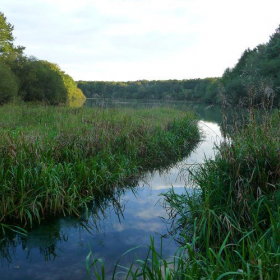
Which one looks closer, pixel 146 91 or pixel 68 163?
pixel 68 163

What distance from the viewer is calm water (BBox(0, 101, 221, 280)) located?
3.33m

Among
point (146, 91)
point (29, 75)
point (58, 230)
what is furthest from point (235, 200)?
point (146, 91)

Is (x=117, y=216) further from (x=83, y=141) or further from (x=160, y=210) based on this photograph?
(x=83, y=141)

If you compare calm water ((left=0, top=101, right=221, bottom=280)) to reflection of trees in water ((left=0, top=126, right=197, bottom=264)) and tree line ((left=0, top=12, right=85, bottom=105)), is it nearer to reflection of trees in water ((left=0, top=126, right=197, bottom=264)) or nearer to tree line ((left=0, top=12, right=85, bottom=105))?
reflection of trees in water ((left=0, top=126, right=197, bottom=264))

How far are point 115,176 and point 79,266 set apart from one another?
2747 millimetres

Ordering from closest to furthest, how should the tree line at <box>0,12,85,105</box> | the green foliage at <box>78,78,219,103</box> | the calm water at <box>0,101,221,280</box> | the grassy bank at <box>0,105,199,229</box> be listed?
the calm water at <box>0,101,221,280</box> < the grassy bank at <box>0,105,199,229</box> < the green foliage at <box>78,78,219,103</box> < the tree line at <box>0,12,85,105</box>

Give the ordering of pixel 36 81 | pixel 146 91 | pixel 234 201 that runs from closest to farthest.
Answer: pixel 234 201, pixel 36 81, pixel 146 91

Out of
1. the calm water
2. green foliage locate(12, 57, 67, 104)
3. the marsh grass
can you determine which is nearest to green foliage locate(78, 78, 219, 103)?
the marsh grass

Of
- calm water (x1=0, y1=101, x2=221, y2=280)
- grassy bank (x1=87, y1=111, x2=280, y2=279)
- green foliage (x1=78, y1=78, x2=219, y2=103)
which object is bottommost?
calm water (x1=0, y1=101, x2=221, y2=280)

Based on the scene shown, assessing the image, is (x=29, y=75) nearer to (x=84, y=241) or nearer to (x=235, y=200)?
(x=84, y=241)

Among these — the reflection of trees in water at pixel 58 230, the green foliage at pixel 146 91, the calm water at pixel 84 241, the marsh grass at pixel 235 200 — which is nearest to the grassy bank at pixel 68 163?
the reflection of trees in water at pixel 58 230

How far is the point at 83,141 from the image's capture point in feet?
A: 22.5

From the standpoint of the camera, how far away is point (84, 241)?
3.97 metres

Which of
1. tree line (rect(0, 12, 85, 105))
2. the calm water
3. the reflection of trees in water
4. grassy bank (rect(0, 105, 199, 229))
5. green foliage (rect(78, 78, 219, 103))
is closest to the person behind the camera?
the calm water
